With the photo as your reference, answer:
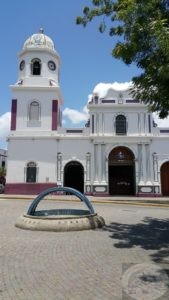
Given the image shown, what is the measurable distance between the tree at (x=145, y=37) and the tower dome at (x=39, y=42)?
23136mm

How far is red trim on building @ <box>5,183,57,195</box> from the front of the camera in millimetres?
27844

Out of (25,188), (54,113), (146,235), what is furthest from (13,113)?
(146,235)

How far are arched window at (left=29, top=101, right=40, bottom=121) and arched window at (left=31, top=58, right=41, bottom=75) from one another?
308 cm

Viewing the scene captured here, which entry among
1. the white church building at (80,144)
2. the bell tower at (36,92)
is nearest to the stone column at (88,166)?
the white church building at (80,144)

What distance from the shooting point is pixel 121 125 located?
Result: 29625 millimetres

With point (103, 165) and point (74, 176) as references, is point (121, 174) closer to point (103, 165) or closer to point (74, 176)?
point (103, 165)

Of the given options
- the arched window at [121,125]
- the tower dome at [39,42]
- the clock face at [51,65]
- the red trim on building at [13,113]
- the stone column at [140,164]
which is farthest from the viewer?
the clock face at [51,65]

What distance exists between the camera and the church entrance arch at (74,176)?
2928cm

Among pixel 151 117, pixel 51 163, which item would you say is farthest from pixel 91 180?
pixel 151 117

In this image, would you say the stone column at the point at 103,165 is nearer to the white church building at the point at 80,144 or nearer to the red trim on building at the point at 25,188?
the white church building at the point at 80,144

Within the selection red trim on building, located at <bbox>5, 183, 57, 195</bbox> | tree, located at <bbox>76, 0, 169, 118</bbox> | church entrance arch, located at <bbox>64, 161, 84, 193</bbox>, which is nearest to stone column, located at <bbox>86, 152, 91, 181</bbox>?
church entrance arch, located at <bbox>64, 161, 84, 193</bbox>

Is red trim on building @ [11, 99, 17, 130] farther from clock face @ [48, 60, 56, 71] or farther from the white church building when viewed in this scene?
clock face @ [48, 60, 56, 71]

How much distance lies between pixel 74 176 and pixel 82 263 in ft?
76.9

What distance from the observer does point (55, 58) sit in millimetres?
30969
